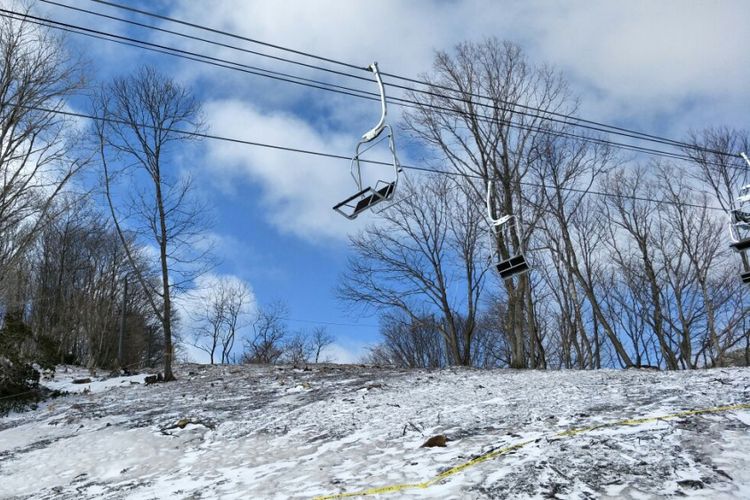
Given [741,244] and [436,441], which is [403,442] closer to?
[436,441]

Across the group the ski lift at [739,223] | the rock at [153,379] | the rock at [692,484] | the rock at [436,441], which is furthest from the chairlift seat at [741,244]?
the rock at [153,379]

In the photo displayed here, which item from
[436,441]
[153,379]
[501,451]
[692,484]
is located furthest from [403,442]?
[153,379]

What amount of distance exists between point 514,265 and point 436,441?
4352 mm

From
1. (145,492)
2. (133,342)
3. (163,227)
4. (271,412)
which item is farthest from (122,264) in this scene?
(145,492)

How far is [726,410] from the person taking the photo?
16.9 ft

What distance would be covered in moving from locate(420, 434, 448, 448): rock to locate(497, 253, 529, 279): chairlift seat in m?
4.13

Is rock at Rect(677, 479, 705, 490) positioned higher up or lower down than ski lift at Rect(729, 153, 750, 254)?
lower down

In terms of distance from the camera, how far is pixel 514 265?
29.6ft

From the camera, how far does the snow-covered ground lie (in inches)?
158

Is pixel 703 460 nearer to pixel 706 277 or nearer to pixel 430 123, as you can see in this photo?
pixel 430 123

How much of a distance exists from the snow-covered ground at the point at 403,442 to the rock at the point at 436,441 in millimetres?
84

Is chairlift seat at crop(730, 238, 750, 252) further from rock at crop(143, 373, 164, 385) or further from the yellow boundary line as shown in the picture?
rock at crop(143, 373, 164, 385)

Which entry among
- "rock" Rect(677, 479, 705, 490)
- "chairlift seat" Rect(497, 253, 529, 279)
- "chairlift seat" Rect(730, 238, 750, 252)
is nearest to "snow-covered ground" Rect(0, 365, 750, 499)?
"rock" Rect(677, 479, 705, 490)

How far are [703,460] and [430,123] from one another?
16.0 meters
